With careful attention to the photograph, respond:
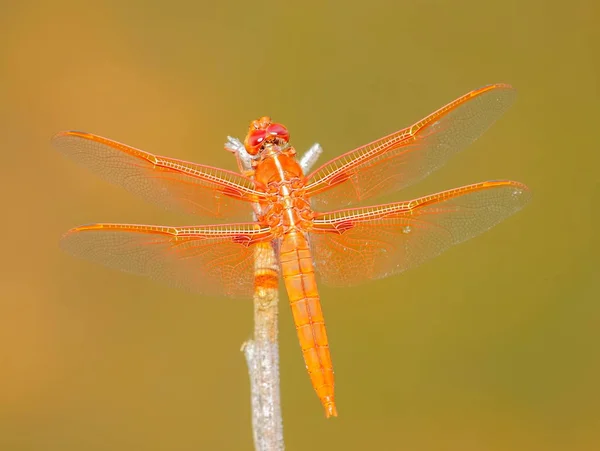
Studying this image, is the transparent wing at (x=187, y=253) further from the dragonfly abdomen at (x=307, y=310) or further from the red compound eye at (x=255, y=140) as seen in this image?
the red compound eye at (x=255, y=140)

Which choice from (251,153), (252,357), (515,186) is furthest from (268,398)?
(515,186)

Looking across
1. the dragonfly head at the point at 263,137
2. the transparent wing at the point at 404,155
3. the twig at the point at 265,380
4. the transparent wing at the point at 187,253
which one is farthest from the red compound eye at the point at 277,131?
the twig at the point at 265,380

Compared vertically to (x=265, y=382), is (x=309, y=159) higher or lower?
higher

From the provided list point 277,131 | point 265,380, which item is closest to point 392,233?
point 277,131

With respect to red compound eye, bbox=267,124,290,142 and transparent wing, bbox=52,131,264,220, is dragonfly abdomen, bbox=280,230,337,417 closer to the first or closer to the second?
transparent wing, bbox=52,131,264,220

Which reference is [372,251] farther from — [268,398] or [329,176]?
[268,398]

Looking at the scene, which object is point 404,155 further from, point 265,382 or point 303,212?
point 265,382

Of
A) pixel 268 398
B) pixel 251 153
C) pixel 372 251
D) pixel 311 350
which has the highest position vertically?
pixel 251 153
